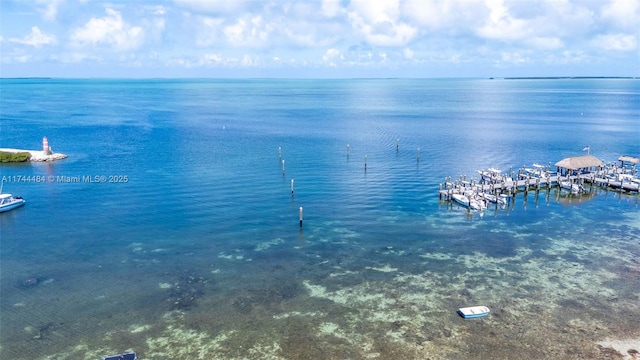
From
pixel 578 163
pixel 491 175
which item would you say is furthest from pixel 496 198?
pixel 578 163

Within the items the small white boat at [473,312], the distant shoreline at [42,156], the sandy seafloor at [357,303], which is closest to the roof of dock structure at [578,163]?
the sandy seafloor at [357,303]

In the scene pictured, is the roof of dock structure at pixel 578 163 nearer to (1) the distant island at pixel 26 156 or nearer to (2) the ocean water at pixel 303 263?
(2) the ocean water at pixel 303 263

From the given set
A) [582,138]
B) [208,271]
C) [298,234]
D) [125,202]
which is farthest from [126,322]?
[582,138]

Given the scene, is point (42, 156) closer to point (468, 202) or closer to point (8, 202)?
point (8, 202)

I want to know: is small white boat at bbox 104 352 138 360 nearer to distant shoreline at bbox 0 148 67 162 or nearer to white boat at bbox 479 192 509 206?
white boat at bbox 479 192 509 206

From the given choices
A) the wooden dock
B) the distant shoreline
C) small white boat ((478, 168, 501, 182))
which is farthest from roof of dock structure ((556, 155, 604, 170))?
the distant shoreline

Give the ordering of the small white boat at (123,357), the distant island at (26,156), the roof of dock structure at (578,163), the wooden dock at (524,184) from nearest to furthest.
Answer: the small white boat at (123,357)
the wooden dock at (524,184)
the roof of dock structure at (578,163)
the distant island at (26,156)

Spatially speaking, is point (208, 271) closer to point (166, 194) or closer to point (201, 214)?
point (201, 214)
